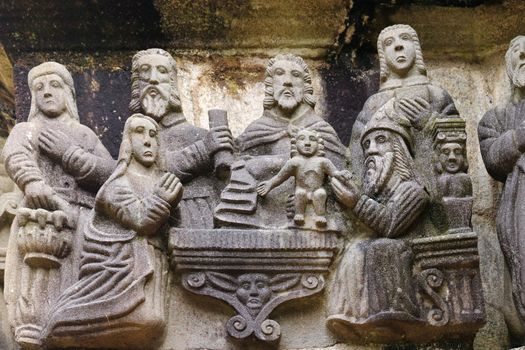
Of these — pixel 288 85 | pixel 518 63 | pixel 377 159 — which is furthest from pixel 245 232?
pixel 518 63

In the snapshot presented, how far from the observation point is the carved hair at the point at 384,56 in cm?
803

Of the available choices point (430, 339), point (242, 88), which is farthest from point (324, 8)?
point (430, 339)

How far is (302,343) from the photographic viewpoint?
7434 mm

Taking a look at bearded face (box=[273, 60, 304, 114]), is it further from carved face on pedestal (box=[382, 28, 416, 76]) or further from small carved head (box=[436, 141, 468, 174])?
small carved head (box=[436, 141, 468, 174])

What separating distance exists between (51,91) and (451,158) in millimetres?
1846

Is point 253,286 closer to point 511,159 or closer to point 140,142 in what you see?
point 140,142

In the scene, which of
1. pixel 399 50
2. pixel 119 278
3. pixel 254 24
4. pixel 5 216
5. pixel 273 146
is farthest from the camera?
pixel 254 24

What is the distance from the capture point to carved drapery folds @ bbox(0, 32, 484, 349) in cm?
732

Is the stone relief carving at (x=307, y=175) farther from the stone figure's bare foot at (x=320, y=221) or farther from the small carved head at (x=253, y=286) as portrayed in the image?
the small carved head at (x=253, y=286)

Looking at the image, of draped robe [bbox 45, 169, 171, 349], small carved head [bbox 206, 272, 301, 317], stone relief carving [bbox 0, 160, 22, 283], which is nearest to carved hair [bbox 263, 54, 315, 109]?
draped robe [bbox 45, 169, 171, 349]

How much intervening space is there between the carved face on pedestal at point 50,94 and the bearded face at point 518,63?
207 centimetres

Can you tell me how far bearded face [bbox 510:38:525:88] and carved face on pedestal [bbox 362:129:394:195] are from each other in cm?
66

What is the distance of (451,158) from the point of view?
7.54 meters

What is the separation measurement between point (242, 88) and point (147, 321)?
5.57ft
